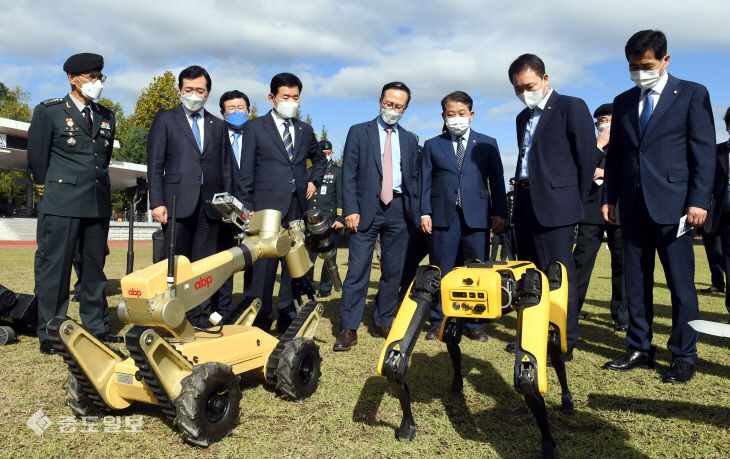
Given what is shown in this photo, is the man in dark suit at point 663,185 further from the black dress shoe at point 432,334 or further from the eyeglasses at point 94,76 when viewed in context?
the eyeglasses at point 94,76

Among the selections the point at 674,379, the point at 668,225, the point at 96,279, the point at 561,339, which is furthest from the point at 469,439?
the point at 96,279

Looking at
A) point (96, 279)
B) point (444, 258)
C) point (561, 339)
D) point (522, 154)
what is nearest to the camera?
point (561, 339)

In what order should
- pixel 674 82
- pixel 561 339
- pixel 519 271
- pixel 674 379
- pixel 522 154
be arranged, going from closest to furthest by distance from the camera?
1. pixel 519 271
2. pixel 561 339
3. pixel 674 379
4. pixel 674 82
5. pixel 522 154

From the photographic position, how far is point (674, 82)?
13.9 ft

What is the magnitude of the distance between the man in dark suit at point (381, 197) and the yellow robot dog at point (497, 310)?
8.04 feet

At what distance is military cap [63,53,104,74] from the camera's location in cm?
484

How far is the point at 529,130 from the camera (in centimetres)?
470

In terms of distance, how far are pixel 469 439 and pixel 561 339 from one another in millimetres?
786

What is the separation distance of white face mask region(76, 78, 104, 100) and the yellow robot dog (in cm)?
384

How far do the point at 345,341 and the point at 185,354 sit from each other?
212 centimetres

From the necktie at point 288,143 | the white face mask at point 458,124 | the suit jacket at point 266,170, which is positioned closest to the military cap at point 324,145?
the necktie at point 288,143

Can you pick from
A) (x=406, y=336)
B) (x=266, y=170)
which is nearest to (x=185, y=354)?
(x=406, y=336)

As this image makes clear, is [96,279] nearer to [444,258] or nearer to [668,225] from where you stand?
[444,258]

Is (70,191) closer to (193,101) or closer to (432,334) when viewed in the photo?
(193,101)
